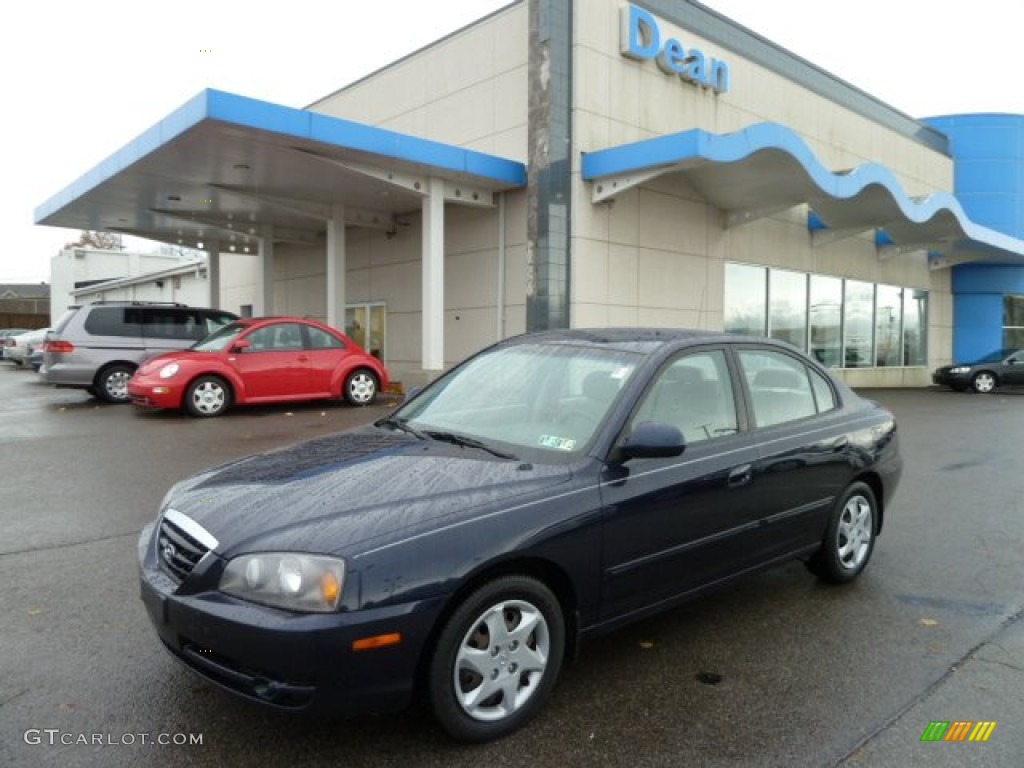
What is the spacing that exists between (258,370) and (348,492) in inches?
370

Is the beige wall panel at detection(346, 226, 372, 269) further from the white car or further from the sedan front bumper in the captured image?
the sedan front bumper

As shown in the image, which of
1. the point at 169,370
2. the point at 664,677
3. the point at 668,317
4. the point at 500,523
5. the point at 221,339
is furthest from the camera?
the point at 668,317

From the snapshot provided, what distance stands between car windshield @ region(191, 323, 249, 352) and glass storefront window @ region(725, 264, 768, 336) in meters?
11.5

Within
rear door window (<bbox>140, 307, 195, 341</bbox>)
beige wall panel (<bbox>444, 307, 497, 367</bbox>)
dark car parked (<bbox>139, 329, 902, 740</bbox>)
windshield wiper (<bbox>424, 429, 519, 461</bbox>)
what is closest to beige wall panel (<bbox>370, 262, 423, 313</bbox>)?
beige wall panel (<bbox>444, 307, 497, 367</bbox>)

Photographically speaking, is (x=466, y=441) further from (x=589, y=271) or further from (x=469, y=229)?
(x=469, y=229)

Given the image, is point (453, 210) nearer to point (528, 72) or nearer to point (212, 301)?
point (528, 72)

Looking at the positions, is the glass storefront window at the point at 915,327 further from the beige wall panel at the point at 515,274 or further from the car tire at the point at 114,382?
the car tire at the point at 114,382

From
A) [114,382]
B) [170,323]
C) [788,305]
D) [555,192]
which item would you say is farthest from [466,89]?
[788,305]

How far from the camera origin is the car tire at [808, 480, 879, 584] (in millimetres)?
4344

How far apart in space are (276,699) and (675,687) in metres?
1.66

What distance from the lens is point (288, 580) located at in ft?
7.95

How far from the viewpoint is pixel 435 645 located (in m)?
2.54

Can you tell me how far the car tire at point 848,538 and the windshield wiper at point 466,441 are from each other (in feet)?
7.25

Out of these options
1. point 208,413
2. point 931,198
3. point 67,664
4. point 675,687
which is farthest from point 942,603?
point 931,198
